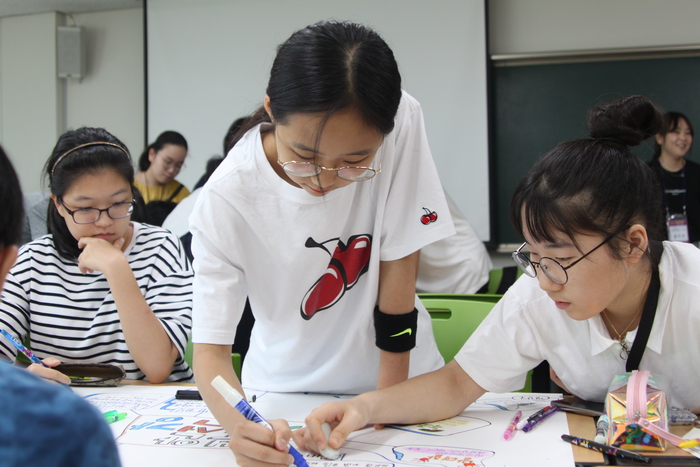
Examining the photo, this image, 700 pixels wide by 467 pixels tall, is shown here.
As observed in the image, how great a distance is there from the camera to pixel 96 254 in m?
1.49

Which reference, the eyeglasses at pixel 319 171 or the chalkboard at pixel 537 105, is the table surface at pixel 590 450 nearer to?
the eyeglasses at pixel 319 171

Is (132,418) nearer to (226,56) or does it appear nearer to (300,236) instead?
(300,236)

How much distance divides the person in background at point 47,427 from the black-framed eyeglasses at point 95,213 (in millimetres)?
1231

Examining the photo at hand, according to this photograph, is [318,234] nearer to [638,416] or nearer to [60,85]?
[638,416]

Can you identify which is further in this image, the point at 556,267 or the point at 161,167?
the point at 161,167

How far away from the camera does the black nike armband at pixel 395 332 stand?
3.76 ft

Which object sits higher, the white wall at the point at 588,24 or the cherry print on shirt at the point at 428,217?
the white wall at the point at 588,24

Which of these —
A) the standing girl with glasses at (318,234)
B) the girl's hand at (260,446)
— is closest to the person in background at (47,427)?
the girl's hand at (260,446)

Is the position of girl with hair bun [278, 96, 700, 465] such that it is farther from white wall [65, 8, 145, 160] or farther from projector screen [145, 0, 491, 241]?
white wall [65, 8, 145, 160]

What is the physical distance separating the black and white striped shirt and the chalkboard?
282cm

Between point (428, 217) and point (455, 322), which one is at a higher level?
point (428, 217)

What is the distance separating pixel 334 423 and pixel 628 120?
2.43ft

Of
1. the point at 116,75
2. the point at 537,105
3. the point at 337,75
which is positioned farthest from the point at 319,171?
the point at 116,75

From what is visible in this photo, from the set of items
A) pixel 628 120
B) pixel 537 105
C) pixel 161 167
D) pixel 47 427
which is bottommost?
pixel 47 427
